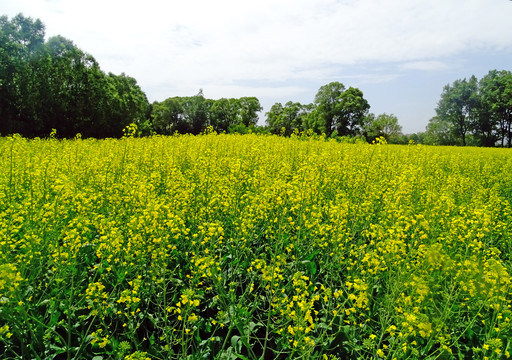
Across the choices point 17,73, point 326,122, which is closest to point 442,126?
point 326,122

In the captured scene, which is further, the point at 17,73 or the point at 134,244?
the point at 17,73

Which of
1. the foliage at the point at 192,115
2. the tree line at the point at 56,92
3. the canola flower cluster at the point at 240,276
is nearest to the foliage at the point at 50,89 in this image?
the tree line at the point at 56,92

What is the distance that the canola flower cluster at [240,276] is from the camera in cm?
238

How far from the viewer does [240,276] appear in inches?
121

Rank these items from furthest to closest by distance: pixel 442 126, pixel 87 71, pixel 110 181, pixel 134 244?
1. pixel 442 126
2. pixel 87 71
3. pixel 110 181
4. pixel 134 244

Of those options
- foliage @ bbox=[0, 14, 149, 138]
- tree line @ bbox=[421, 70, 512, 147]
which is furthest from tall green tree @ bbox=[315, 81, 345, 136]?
foliage @ bbox=[0, 14, 149, 138]

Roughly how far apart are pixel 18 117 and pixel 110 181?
26.8 m

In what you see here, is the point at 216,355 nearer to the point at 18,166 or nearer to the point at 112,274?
the point at 112,274

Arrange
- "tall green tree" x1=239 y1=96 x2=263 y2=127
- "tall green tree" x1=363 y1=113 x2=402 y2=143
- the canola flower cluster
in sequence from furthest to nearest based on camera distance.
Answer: "tall green tree" x1=239 y1=96 x2=263 y2=127 < "tall green tree" x1=363 y1=113 x2=402 y2=143 < the canola flower cluster

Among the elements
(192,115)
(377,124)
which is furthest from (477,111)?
(192,115)

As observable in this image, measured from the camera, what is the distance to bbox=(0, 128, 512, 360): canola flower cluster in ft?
7.80

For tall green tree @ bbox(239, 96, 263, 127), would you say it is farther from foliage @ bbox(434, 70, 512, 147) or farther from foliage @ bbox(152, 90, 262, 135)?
foliage @ bbox(434, 70, 512, 147)

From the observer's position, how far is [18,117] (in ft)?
85.3

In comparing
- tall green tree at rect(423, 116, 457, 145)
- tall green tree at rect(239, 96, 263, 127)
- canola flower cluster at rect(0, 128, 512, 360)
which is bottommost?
canola flower cluster at rect(0, 128, 512, 360)
